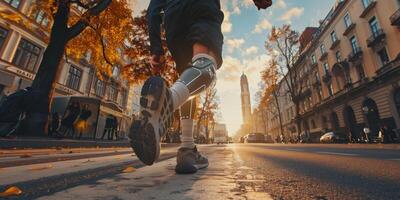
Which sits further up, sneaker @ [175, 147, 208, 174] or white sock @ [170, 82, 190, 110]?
white sock @ [170, 82, 190, 110]

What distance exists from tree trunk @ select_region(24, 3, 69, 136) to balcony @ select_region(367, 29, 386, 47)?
23.2 metres

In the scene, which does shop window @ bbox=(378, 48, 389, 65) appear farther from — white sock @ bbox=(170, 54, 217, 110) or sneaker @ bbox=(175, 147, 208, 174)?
white sock @ bbox=(170, 54, 217, 110)

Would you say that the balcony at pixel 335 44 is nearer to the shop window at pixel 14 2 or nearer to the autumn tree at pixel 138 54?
the autumn tree at pixel 138 54

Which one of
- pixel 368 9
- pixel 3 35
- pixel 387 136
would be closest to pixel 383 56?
pixel 368 9

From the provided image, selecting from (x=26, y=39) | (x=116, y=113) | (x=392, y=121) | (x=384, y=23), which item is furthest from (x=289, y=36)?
(x=26, y=39)

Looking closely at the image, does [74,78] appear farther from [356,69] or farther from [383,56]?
[383,56]

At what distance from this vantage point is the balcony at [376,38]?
1834 cm

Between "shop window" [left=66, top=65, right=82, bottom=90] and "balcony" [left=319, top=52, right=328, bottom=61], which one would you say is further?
"balcony" [left=319, top=52, right=328, bottom=61]

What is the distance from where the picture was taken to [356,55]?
21.7 m

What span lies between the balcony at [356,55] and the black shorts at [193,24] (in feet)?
82.9

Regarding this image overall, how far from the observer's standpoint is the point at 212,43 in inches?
66.0

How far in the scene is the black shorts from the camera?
5.51 feet

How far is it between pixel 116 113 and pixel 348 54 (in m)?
25.3

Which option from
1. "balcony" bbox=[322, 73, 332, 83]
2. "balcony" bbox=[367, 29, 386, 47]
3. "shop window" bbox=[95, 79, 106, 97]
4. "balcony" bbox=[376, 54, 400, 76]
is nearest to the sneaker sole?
"balcony" bbox=[376, 54, 400, 76]
